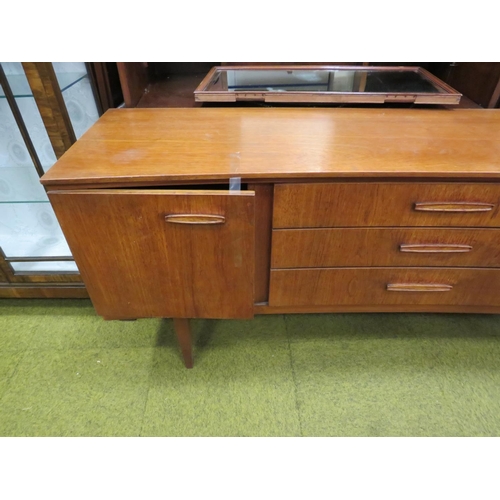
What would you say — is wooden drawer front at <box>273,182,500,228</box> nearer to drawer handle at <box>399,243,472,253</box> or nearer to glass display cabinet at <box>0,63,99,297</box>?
drawer handle at <box>399,243,472,253</box>

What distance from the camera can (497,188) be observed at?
72 cm

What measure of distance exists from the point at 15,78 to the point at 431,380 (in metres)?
1.52

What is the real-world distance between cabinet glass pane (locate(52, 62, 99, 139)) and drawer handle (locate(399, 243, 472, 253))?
39.2 inches

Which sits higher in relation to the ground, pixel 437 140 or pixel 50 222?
pixel 437 140

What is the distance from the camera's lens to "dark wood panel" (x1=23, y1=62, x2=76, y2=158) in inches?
33.8

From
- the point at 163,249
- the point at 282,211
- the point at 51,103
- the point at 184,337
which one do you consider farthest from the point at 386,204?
the point at 51,103

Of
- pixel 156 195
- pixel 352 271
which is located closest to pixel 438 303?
pixel 352 271

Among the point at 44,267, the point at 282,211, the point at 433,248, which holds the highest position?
the point at 282,211

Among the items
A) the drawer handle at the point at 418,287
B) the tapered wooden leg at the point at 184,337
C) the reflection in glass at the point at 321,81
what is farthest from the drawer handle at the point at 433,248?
the tapered wooden leg at the point at 184,337

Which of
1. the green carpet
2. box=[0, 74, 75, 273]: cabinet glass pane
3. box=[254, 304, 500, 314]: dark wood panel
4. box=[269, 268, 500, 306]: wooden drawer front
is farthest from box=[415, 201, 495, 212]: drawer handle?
box=[0, 74, 75, 273]: cabinet glass pane

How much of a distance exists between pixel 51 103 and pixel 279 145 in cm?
64

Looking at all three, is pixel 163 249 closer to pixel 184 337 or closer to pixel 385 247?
pixel 184 337

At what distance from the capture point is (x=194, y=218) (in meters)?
0.67

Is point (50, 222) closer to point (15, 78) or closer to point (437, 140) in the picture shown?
point (15, 78)
